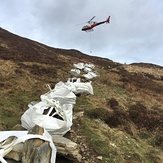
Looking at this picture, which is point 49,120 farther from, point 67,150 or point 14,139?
point 14,139

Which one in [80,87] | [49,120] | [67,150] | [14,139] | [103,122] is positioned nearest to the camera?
[14,139]

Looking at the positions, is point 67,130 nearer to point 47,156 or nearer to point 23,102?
point 47,156

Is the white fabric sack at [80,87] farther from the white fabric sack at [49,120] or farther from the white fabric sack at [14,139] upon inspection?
the white fabric sack at [14,139]

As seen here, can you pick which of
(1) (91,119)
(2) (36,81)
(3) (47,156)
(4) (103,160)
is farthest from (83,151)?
(2) (36,81)

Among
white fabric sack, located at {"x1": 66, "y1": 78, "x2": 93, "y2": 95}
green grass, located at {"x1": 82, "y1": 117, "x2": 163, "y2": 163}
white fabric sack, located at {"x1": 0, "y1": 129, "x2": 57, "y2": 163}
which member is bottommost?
green grass, located at {"x1": 82, "y1": 117, "x2": 163, "y2": 163}

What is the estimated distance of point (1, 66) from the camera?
16.5m

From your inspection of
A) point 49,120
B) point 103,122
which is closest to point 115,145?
point 103,122

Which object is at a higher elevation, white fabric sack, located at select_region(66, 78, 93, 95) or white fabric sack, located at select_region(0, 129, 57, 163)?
white fabric sack, located at select_region(66, 78, 93, 95)

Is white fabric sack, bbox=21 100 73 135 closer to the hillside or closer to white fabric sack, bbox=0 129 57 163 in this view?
the hillside

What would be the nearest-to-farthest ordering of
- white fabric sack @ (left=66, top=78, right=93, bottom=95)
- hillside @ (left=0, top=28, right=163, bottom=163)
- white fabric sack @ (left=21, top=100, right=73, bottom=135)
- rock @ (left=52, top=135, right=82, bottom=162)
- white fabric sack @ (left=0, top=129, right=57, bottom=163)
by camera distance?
white fabric sack @ (left=0, top=129, right=57, bottom=163) < rock @ (left=52, top=135, right=82, bottom=162) < white fabric sack @ (left=21, top=100, right=73, bottom=135) < hillside @ (left=0, top=28, right=163, bottom=163) < white fabric sack @ (left=66, top=78, right=93, bottom=95)

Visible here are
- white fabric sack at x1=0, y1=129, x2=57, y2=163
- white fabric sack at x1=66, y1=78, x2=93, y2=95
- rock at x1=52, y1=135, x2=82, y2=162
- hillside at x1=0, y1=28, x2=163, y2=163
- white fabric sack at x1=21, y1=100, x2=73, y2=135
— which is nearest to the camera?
white fabric sack at x1=0, y1=129, x2=57, y2=163

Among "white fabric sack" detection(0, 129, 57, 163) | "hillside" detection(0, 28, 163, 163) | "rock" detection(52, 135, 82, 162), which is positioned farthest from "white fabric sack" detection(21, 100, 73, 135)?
"white fabric sack" detection(0, 129, 57, 163)

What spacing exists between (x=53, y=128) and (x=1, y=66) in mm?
11379

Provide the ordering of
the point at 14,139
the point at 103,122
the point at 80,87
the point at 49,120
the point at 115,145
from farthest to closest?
the point at 80,87
the point at 103,122
the point at 115,145
the point at 49,120
the point at 14,139
